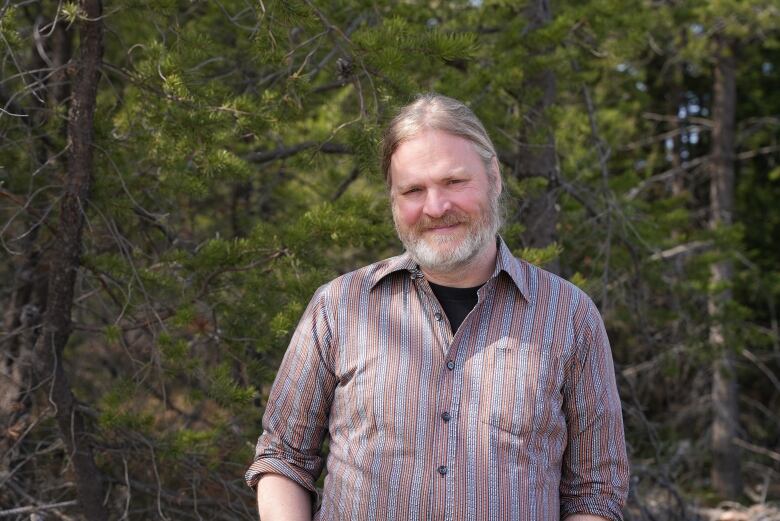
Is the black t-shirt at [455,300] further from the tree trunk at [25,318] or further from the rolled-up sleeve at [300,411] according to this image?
the tree trunk at [25,318]

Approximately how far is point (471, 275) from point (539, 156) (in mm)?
2978

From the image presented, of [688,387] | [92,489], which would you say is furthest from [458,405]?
[688,387]

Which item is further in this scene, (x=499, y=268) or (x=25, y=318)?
(x=25, y=318)

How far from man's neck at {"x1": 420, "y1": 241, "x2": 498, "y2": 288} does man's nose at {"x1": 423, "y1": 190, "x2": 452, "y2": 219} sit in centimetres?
17

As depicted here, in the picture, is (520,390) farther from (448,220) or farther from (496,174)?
(496,174)

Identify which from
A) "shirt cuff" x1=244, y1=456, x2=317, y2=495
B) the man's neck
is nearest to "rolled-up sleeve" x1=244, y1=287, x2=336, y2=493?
"shirt cuff" x1=244, y1=456, x2=317, y2=495

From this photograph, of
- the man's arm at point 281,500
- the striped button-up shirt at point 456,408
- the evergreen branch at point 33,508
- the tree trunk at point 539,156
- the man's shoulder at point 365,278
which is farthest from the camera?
the tree trunk at point 539,156

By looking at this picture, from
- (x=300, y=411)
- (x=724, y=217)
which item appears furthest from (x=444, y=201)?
(x=724, y=217)

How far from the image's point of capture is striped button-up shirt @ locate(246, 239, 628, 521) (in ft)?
7.25

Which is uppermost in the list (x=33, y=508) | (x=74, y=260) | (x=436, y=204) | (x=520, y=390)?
(x=436, y=204)

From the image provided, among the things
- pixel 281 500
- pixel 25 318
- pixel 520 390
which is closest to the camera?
pixel 520 390

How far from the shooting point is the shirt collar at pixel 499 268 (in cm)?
238

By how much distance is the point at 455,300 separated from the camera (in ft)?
7.99

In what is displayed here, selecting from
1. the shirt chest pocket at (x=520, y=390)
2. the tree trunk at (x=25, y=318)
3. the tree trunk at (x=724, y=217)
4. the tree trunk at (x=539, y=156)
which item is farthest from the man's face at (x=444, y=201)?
the tree trunk at (x=724, y=217)
